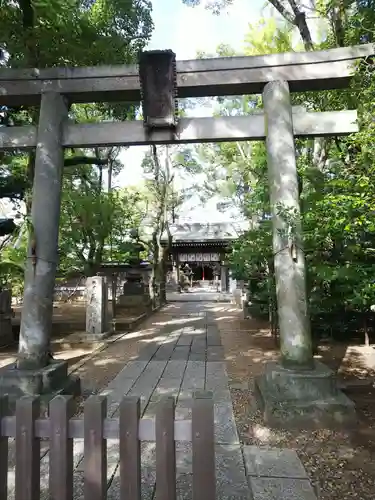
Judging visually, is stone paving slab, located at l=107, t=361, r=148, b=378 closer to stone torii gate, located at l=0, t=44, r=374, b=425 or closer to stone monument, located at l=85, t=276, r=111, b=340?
stone torii gate, located at l=0, t=44, r=374, b=425

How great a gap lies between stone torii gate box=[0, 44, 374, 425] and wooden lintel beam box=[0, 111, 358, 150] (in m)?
0.01

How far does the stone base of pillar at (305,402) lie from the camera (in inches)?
150

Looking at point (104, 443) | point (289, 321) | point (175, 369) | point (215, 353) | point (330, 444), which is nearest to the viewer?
point (104, 443)

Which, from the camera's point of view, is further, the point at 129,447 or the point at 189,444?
the point at 189,444

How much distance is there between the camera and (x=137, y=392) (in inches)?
197

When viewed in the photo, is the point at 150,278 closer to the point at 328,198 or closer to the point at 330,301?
the point at 330,301

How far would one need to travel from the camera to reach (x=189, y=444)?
3.36 meters

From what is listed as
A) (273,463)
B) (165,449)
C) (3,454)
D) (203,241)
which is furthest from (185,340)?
(203,241)

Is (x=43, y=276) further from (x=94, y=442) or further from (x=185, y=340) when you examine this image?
(x=185, y=340)

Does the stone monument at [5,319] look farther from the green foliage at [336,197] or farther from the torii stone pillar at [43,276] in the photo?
the green foliage at [336,197]

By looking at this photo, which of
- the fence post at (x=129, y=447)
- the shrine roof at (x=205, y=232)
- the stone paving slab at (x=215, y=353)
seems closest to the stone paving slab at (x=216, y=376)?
the stone paving slab at (x=215, y=353)

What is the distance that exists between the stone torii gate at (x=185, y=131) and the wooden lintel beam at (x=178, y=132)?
14 mm

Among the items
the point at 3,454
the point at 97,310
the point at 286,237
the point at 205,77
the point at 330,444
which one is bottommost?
the point at 330,444

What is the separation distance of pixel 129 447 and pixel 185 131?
401cm
